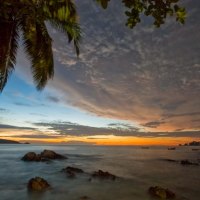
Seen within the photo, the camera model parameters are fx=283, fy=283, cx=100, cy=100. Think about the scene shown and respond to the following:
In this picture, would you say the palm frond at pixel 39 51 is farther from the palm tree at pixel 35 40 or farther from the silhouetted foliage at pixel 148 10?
the silhouetted foliage at pixel 148 10

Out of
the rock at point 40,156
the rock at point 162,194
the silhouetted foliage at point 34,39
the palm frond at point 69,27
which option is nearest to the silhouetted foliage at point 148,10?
the silhouetted foliage at point 34,39

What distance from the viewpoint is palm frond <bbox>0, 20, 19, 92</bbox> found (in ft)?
43.6

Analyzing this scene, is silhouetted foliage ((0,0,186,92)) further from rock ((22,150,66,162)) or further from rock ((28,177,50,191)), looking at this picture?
rock ((22,150,66,162))

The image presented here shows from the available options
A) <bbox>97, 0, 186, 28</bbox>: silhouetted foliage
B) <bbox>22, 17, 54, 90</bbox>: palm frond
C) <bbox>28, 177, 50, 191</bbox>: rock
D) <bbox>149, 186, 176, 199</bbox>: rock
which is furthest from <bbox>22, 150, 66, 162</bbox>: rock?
<bbox>97, 0, 186, 28</bbox>: silhouetted foliage

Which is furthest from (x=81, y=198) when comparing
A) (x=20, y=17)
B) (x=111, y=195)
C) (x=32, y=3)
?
(x=32, y=3)

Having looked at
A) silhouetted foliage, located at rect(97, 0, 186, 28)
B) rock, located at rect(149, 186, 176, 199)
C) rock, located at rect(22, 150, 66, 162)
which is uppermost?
Answer: rock, located at rect(22, 150, 66, 162)

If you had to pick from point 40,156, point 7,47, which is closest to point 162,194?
point 7,47

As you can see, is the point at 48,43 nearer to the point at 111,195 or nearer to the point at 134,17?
the point at 134,17

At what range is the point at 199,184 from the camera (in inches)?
Answer: 1483

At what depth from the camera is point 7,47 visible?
529 inches

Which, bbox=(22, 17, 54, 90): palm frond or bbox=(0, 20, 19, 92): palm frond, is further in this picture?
bbox=(22, 17, 54, 90): palm frond

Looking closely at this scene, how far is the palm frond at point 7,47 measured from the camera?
523 inches

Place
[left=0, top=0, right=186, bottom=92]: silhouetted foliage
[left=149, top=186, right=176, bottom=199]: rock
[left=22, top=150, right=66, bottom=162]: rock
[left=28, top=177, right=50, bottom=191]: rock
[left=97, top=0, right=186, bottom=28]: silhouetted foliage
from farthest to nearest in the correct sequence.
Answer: [left=22, top=150, right=66, bottom=162]: rock
[left=28, top=177, right=50, bottom=191]: rock
[left=149, top=186, right=176, bottom=199]: rock
[left=0, top=0, right=186, bottom=92]: silhouetted foliage
[left=97, top=0, right=186, bottom=28]: silhouetted foliage

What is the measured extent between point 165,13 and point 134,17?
609 millimetres
